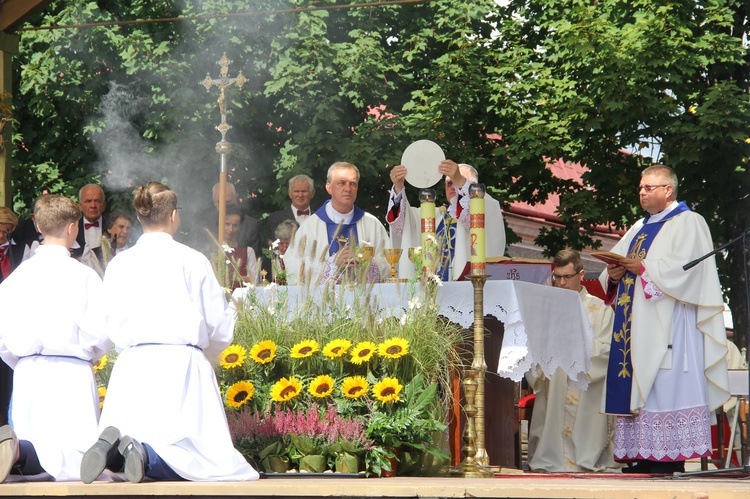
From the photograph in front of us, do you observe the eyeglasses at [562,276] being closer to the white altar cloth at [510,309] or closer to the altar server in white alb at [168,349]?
the white altar cloth at [510,309]

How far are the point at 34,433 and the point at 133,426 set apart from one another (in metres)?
0.71

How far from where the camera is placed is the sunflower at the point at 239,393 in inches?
286

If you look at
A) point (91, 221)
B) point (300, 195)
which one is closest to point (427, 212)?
point (300, 195)

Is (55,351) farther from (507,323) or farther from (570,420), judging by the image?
(570,420)

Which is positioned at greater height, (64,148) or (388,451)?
(64,148)

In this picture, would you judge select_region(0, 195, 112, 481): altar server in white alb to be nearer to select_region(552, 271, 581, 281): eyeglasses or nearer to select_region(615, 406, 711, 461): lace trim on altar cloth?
select_region(615, 406, 711, 461): lace trim on altar cloth

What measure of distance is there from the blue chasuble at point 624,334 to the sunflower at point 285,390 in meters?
2.81

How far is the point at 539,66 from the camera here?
14.6 m

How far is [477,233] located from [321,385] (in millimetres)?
1229

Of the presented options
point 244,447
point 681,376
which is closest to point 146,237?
point 244,447

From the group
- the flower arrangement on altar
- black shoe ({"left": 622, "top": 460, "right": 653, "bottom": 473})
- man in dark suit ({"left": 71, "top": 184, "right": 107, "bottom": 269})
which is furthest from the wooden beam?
black shoe ({"left": 622, "top": 460, "right": 653, "bottom": 473})

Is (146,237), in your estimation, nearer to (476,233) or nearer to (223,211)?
(476,233)

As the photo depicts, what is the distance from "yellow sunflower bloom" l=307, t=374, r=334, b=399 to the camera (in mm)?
7125

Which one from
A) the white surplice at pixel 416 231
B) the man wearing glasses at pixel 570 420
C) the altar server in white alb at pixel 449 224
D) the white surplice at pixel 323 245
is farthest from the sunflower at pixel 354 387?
the man wearing glasses at pixel 570 420
